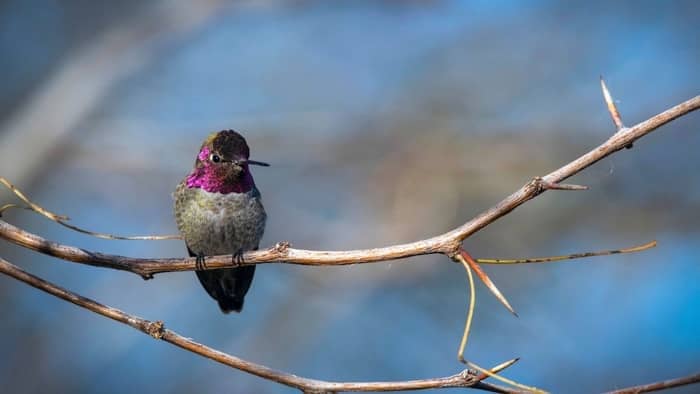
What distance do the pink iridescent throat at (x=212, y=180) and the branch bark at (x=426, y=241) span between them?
1.57 metres

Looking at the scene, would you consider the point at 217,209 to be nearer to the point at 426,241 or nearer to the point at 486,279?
the point at 426,241

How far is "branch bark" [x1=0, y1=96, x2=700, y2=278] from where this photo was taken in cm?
183

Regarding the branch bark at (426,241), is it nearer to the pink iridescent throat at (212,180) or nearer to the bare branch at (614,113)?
the bare branch at (614,113)

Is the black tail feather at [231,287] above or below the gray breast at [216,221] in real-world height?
below

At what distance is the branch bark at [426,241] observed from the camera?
183cm

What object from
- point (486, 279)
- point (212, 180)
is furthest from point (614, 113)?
point (212, 180)

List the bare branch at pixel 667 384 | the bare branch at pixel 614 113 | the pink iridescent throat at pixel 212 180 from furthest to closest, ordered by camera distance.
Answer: the pink iridescent throat at pixel 212 180, the bare branch at pixel 614 113, the bare branch at pixel 667 384

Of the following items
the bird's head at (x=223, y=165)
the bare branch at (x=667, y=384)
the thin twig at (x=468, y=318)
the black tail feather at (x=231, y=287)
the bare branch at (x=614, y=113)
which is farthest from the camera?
the black tail feather at (x=231, y=287)

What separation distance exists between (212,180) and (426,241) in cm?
217

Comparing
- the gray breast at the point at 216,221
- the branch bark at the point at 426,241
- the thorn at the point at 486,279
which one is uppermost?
the gray breast at the point at 216,221

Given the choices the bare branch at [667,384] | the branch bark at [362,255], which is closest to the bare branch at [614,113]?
the branch bark at [362,255]

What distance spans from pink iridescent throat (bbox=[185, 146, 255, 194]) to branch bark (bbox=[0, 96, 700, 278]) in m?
1.57

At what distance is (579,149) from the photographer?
1137cm

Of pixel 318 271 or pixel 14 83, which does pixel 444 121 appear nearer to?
pixel 318 271
